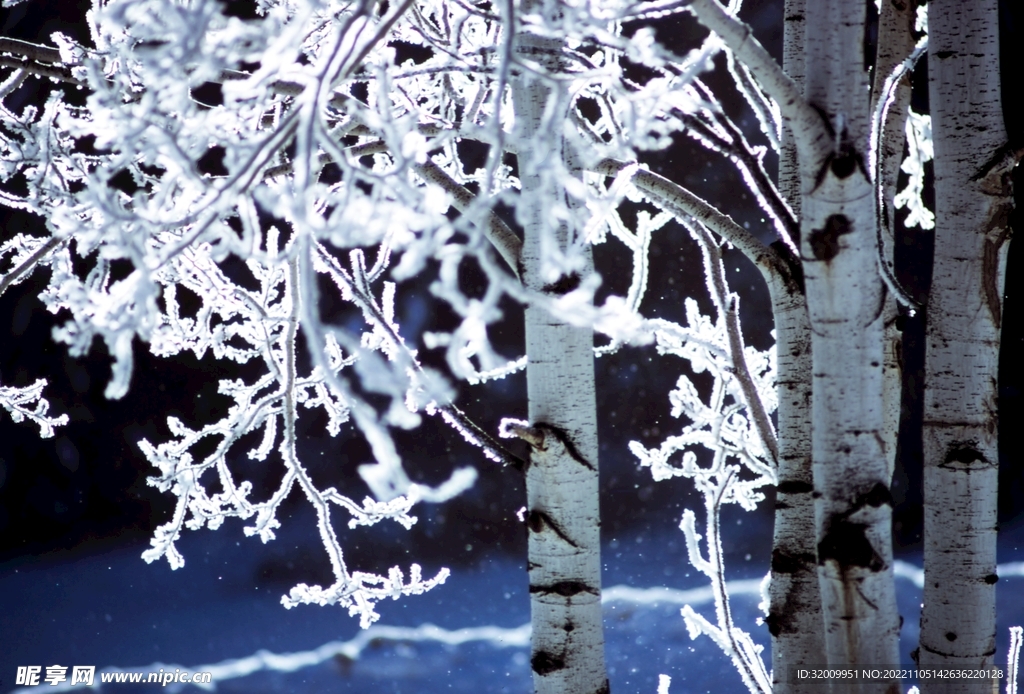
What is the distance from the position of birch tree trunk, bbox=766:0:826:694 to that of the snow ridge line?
8.70ft

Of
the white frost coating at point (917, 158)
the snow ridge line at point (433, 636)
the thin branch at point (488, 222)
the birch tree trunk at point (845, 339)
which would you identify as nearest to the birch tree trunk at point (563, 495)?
the thin branch at point (488, 222)

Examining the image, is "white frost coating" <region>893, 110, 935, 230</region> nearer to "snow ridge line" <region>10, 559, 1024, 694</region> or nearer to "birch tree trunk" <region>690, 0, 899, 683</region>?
"birch tree trunk" <region>690, 0, 899, 683</region>

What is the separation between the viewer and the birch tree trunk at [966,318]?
1.19 m

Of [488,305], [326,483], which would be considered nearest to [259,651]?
[326,483]

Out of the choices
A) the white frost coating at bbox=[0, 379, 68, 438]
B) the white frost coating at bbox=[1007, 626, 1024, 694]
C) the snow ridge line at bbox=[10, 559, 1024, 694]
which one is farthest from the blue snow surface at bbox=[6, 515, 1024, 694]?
the white frost coating at bbox=[0, 379, 68, 438]

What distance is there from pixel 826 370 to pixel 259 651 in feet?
11.9

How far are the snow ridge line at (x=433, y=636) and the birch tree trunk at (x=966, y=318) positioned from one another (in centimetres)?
273

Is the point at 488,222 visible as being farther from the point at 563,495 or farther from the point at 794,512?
the point at 794,512

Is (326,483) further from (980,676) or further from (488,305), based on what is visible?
(488,305)

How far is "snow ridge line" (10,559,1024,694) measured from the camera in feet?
12.5

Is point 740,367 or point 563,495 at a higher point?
point 740,367

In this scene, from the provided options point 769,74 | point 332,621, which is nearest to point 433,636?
point 332,621

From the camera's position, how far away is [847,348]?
95 centimetres

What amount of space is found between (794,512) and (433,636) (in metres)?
3.01
